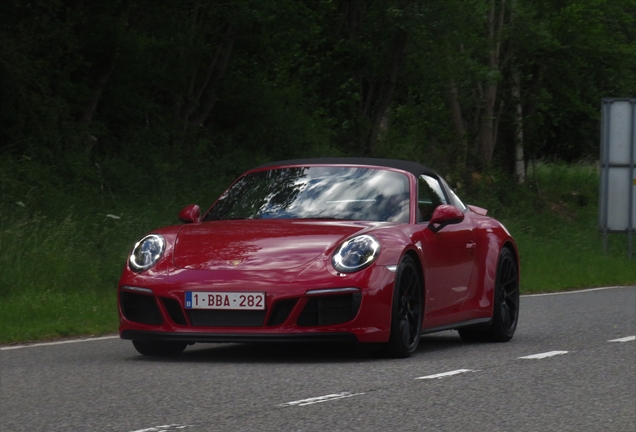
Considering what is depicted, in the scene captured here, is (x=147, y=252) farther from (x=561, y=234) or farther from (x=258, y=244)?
(x=561, y=234)

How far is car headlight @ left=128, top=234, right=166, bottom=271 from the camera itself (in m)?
9.17

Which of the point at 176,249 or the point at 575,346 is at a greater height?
the point at 176,249

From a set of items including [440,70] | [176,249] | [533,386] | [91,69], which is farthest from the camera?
[440,70]

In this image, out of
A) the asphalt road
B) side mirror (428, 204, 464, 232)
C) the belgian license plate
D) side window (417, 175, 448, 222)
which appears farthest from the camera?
side window (417, 175, 448, 222)

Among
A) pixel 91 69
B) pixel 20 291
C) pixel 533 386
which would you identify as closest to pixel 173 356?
pixel 533 386

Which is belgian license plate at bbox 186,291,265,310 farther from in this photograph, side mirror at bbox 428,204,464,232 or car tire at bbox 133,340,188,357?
side mirror at bbox 428,204,464,232

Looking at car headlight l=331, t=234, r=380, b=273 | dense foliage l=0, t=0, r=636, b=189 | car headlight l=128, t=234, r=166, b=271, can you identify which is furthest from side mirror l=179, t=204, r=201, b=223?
dense foliage l=0, t=0, r=636, b=189

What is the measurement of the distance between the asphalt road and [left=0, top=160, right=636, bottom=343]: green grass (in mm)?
2146

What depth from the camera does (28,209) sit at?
19.5 metres

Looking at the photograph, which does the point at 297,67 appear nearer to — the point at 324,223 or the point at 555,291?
the point at 555,291

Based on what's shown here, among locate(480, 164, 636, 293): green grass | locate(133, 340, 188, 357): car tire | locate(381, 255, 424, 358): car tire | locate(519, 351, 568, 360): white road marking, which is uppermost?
locate(381, 255, 424, 358): car tire

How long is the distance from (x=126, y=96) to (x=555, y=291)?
372 inches

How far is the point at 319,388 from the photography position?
7.70m

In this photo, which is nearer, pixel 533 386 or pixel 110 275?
pixel 533 386
